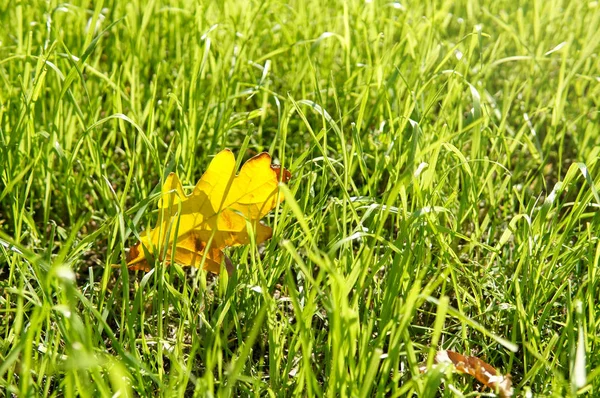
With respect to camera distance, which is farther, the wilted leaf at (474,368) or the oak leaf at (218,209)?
the oak leaf at (218,209)

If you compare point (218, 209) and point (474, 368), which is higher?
point (218, 209)

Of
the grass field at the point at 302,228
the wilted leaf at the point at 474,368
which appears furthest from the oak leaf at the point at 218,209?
the wilted leaf at the point at 474,368

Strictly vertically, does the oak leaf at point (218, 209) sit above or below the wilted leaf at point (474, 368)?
above

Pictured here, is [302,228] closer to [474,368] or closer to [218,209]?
[218,209]

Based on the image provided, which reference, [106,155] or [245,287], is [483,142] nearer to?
[245,287]

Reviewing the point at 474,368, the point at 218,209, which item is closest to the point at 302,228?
the point at 218,209

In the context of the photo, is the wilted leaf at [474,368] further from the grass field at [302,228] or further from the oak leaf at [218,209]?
the oak leaf at [218,209]
